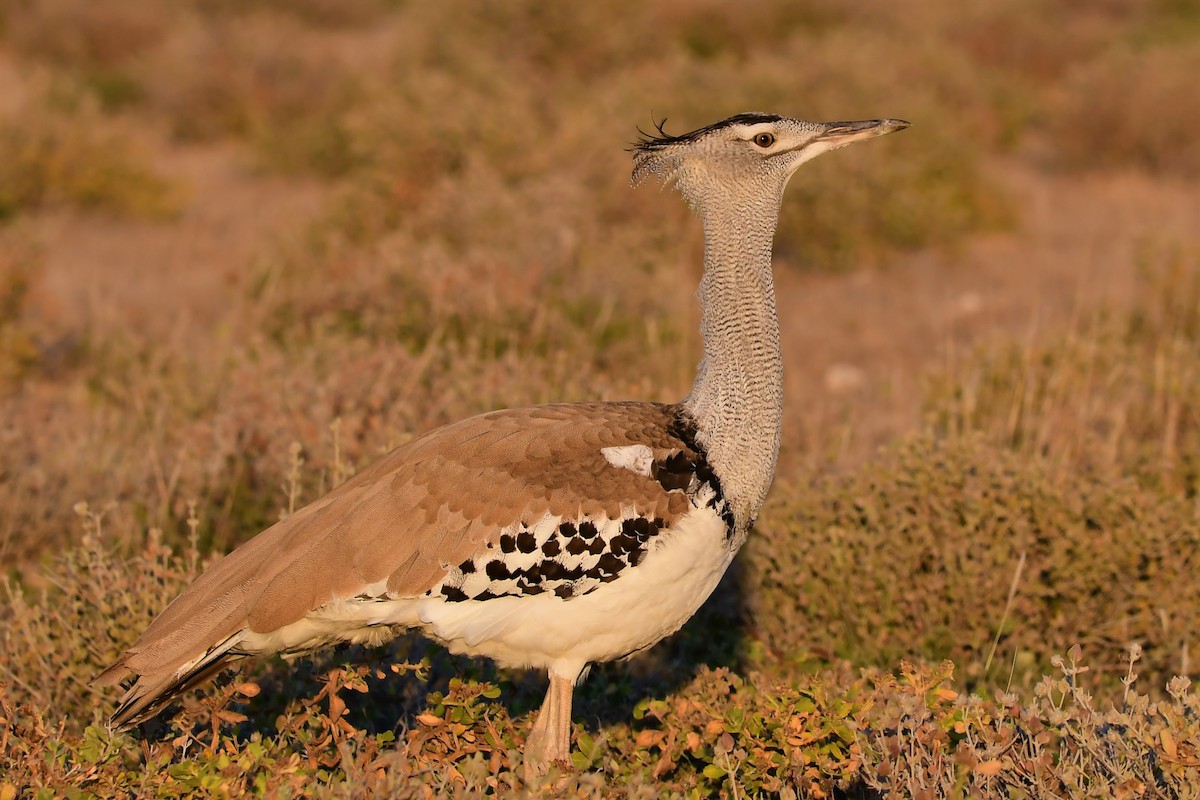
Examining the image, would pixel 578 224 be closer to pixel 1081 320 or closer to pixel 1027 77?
pixel 1081 320

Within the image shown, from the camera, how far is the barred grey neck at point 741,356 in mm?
2707

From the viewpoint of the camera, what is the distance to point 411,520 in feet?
8.69

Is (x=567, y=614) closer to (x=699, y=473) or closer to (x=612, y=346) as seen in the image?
(x=699, y=473)

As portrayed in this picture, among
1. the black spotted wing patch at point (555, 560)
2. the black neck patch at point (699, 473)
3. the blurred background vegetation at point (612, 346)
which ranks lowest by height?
the blurred background vegetation at point (612, 346)

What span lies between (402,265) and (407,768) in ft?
11.7

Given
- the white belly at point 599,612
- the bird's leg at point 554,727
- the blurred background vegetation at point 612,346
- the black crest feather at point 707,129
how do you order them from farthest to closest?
the blurred background vegetation at point 612,346 → the black crest feather at point 707,129 → the bird's leg at point 554,727 → the white belly at point 599,612

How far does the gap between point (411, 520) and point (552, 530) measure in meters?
0.30

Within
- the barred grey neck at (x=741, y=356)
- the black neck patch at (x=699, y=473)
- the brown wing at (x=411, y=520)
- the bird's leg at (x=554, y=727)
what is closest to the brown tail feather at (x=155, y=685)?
the brown wing at (x=411, y=520)

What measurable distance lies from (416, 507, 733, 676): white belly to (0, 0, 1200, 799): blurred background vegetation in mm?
143

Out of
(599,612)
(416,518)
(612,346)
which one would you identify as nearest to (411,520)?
(416,518)

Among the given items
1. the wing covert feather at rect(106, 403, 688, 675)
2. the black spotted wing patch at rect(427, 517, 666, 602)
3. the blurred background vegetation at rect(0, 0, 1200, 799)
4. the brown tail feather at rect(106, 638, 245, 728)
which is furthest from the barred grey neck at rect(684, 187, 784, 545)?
the brown tail feather at rect(106, 638, 245, 728)

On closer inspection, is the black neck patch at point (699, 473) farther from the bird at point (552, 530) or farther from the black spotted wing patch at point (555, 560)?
the black spotted wing patch at point (555, 560)

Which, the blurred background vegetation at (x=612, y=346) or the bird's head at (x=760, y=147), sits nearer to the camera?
the bird's head at (x=760, y=147)

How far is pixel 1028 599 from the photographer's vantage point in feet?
11.8
